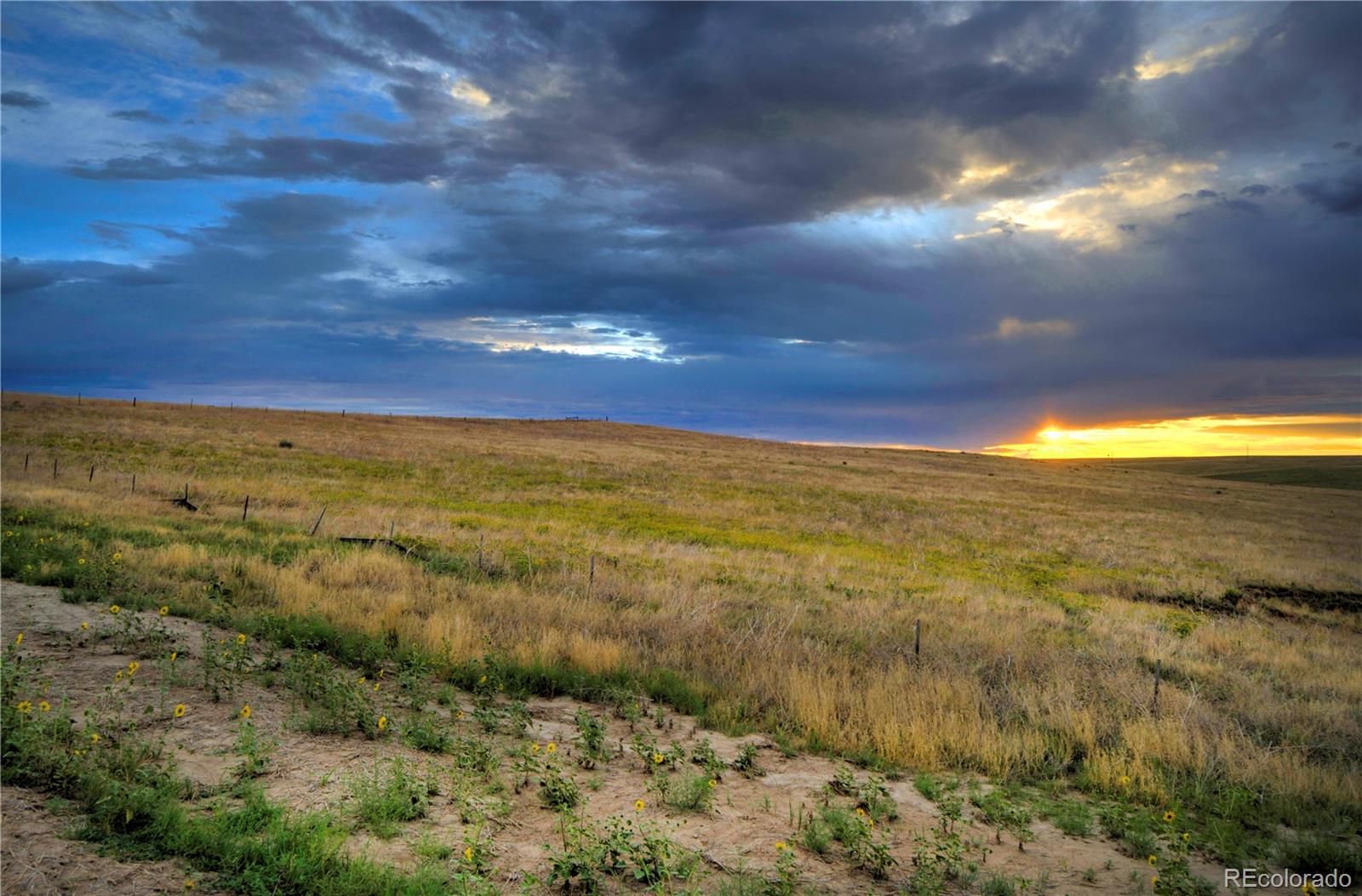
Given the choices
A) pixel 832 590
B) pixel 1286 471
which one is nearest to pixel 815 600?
pixel 832 590

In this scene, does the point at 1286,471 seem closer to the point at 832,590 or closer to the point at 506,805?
the point at 832,590

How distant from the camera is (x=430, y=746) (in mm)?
6797

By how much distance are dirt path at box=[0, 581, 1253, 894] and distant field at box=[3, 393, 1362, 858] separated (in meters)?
1.09

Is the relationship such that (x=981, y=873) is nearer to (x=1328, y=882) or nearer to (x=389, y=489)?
(x=1328, y=882)

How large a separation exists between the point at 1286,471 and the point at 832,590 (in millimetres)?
130661

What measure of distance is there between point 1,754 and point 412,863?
3.28 meters

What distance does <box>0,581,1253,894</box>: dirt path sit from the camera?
14.7ft

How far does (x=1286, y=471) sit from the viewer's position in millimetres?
110062

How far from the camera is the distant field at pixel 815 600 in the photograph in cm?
784

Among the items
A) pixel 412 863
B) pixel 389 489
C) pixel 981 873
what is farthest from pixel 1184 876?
pixel 389 489

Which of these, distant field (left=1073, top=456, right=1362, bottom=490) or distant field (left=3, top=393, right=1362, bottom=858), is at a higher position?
distant field (left=1073, top=456, right=1362, bottom=490)

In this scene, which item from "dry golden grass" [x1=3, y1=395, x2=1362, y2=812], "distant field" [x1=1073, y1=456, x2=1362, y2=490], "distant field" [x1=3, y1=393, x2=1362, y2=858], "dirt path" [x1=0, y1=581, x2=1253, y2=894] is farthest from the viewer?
"distant field" [x1=1073, y1=456, x2=1362, y2=490]

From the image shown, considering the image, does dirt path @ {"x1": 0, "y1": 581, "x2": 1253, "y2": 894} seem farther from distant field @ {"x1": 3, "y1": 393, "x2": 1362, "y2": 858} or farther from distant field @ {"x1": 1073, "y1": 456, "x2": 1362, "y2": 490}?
distant field @ {"x1": 1073, "y1": 456, "x2": 1362, "y2": 490}

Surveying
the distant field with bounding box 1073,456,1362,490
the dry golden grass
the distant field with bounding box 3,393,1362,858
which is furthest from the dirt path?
the distant field with bounding box 1073,456,1362,490
